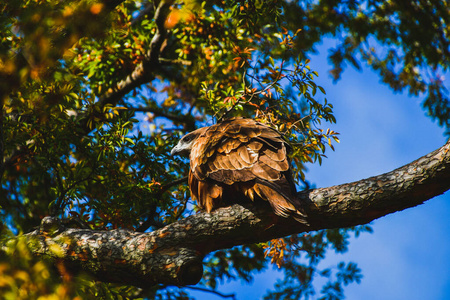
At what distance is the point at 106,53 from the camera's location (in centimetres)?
555

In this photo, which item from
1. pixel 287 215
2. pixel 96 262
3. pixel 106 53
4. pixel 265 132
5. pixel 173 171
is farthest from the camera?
pixel 106 53

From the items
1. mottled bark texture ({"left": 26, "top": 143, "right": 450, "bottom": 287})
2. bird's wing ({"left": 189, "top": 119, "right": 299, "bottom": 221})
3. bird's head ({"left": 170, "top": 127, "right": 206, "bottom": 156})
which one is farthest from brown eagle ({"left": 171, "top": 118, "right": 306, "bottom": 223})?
bird's head ({"left": 170, "top": 127, "right": 206, "bottom": 156})

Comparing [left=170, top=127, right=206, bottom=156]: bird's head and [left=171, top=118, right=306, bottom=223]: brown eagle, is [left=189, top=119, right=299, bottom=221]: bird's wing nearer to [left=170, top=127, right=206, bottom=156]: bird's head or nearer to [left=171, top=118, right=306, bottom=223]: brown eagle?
[left=171, top=118, right=306, bottom=223]: brown eagle

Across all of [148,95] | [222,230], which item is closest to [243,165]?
[222,230]

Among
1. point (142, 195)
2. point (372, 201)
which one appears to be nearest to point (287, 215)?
point (372, 201)

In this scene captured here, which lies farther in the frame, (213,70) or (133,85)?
(133,85)

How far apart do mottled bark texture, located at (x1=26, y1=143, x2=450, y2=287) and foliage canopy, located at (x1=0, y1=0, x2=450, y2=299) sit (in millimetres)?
293

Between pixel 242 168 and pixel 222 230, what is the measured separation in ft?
1.61

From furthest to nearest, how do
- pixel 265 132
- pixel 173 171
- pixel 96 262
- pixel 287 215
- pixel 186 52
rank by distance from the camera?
pixel 186 52 → pixel 173 171 → pixel 265 132 → pixel 96 262 → pixel 287 215

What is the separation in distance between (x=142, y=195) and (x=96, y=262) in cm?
110

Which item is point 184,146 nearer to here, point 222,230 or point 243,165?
point 243,165

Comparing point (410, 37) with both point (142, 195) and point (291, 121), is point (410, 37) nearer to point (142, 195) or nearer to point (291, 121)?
point (291, 121)

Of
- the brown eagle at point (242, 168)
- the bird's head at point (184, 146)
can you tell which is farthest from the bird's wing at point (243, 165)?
the bird's head at point (184, 146)

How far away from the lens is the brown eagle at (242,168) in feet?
9.73
